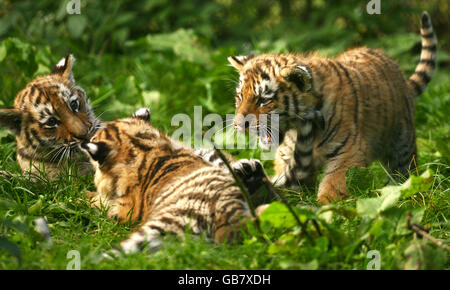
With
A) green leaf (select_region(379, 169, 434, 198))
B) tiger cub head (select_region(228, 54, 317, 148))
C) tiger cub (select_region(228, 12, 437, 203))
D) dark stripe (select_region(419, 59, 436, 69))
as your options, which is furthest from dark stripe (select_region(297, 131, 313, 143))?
dark stripe (select_region(419, 59, 436, 69))

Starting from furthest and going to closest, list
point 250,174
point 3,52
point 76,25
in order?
point 76,25 → point 3,52 → point 250,174

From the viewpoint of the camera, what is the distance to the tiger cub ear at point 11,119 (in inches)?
184

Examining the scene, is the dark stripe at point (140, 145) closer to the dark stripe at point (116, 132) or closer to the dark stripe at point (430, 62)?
the dark stripe at point (116, 132)

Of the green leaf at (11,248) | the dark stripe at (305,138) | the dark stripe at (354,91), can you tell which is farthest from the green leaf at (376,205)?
the green leaf at (11,248)

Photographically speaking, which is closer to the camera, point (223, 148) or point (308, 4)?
point (223, 148)

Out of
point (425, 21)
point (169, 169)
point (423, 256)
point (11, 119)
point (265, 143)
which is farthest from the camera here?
point (425, 21)

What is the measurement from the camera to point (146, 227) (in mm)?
A: 3432

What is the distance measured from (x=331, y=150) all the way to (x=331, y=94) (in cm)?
45

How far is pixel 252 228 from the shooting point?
3.26 meters

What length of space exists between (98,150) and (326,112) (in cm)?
184

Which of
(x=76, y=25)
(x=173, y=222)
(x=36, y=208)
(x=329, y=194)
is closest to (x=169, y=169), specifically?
(x=173, y=222)

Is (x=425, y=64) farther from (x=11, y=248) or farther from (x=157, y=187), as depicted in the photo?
(x=11, y=248)
